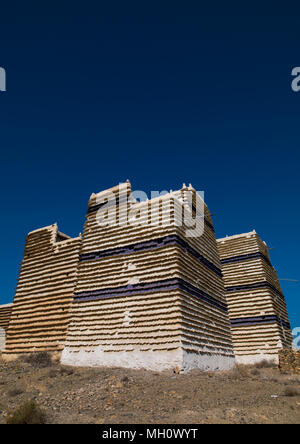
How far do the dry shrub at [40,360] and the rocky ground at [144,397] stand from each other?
140 cm

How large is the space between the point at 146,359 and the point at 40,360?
5.92m

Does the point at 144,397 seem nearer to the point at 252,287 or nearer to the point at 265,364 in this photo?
the point at 265,364

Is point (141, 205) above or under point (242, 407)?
above

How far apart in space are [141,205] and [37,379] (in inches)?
353

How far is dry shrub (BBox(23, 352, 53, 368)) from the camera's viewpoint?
1412 centimetres

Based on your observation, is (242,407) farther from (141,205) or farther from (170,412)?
(141,205)

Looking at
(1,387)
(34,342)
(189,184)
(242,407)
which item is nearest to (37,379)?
(1,387)

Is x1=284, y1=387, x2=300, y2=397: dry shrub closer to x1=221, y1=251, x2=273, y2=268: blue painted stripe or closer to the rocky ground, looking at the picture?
the rocky ground

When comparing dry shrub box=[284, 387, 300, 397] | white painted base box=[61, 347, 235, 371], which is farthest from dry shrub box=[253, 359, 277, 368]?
dry shrub box=[284, 387, 300, 397]

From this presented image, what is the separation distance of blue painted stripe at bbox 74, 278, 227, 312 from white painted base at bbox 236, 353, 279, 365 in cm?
622

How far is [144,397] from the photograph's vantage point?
336 inches

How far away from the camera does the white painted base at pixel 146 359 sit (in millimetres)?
11273

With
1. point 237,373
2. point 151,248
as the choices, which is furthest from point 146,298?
point 237,373
